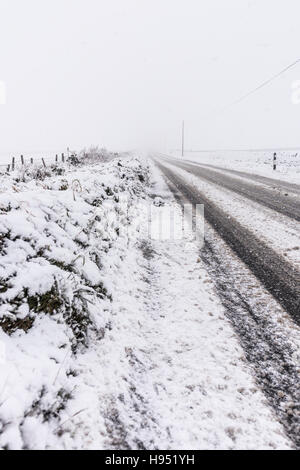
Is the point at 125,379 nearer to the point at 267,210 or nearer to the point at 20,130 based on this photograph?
the point at 267,210

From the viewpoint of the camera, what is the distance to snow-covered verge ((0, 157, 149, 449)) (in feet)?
5.70

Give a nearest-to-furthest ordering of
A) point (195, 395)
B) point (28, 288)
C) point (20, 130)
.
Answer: point (195, 395), point (28, 288), point (20, 130)

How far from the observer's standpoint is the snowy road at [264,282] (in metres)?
2.24

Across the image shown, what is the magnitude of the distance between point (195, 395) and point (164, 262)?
2.62 meters

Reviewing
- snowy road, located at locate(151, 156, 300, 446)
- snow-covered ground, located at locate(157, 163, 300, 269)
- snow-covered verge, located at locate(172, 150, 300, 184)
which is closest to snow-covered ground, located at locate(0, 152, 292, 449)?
snowy road, located at locate(151, 156, 300, 446)

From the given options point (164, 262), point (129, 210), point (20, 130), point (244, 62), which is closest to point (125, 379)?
point (164, 262)

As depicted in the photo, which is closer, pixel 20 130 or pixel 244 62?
pixel 20 130

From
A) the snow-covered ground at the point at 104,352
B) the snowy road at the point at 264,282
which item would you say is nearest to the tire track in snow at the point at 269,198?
the snowy road at the point at 264,282

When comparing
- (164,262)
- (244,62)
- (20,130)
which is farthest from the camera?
(244,62)

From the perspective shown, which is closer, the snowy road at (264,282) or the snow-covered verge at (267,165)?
the snowy road at (264,282)

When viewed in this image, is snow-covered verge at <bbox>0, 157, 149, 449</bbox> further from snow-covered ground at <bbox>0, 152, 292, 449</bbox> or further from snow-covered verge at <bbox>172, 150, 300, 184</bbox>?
snow-covered verge at <bbox>172, 150, 300, 184</bbox>

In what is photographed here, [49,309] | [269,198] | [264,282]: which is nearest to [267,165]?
[269,198]

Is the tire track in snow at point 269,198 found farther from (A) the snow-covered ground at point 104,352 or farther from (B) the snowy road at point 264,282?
(A) the snow-covered ground at point 104,352

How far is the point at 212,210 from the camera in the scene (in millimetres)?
7617
